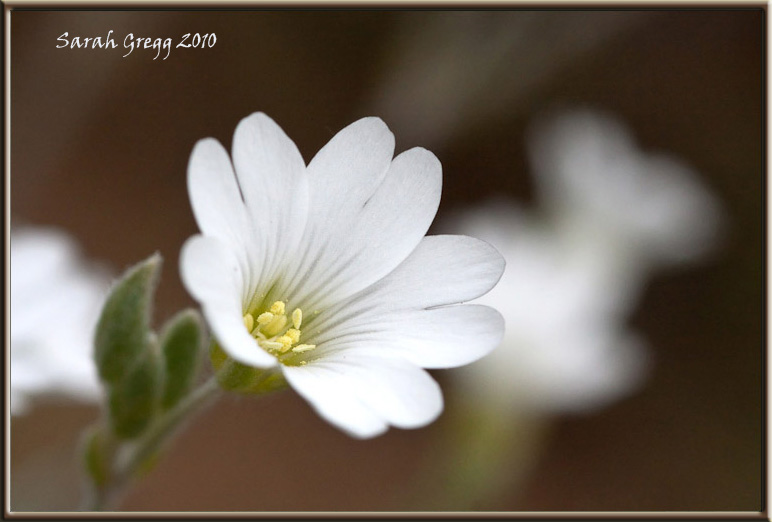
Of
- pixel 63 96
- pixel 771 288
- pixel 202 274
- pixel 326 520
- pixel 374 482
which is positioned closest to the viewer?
pixel 202 274

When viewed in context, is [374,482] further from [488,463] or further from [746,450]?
[746,450]

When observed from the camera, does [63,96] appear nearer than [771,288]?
No

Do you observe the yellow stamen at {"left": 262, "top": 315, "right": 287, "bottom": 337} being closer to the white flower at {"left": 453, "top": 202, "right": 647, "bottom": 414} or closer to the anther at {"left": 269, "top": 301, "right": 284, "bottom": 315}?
the anther at {"left": 269, "top": 301, "right": 284, "bottom": 315}

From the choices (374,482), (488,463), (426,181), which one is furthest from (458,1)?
(374,482)

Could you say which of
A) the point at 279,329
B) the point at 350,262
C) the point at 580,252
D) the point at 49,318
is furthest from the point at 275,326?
the point at 580,252

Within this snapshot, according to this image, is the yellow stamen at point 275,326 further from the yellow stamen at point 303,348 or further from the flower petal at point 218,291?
the flower petal at point 218,291

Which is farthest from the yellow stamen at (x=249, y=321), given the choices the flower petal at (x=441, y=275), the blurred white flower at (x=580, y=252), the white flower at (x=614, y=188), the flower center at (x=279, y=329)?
the white flower at (x=614, y=188)
